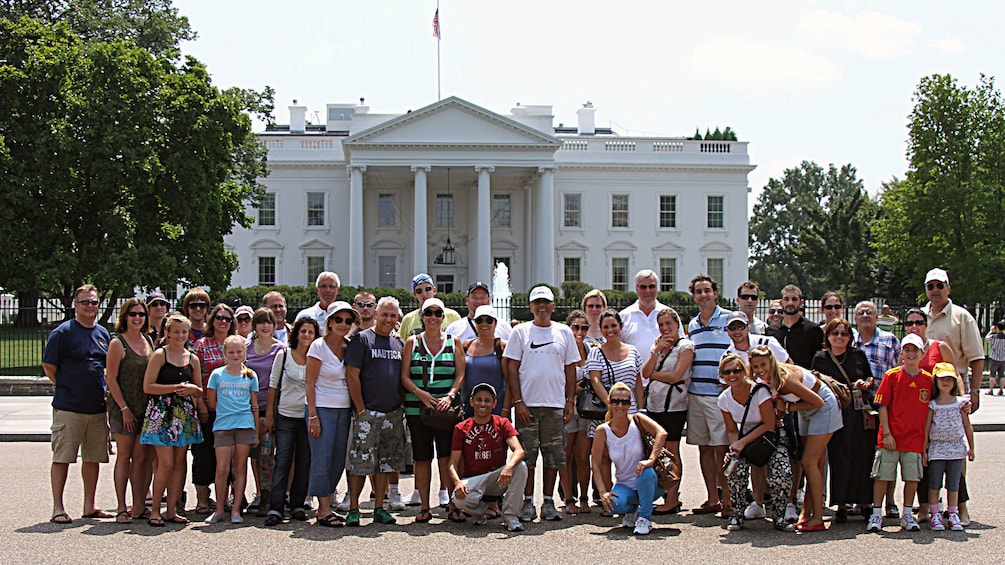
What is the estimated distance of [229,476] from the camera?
798cm

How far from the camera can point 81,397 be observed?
7812mm

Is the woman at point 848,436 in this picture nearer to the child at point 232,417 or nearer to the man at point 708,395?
the man at point 708,395

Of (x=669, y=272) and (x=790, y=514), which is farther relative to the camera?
(x=669, y=272)

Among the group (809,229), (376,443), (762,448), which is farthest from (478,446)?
(809,229)

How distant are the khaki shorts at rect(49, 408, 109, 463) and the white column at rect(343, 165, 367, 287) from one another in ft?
120

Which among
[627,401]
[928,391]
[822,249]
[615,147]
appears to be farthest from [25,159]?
[822,249]

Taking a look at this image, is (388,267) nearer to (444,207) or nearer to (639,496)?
(444,207)

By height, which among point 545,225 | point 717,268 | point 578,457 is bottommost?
point 578,457

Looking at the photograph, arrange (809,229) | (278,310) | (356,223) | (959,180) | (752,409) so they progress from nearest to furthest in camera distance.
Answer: (752,409) < (278,310) < (959,180) < (356,223) < (809,229)

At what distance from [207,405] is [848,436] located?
5204 millimetres

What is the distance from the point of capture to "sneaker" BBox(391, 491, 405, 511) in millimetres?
8164

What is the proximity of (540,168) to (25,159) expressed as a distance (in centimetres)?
2426

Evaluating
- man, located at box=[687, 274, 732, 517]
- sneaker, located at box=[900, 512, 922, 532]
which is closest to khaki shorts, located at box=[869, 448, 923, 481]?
sneaker, located at box=[900, 512, 922, 532]

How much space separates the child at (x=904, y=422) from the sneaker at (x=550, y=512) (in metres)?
2.40
